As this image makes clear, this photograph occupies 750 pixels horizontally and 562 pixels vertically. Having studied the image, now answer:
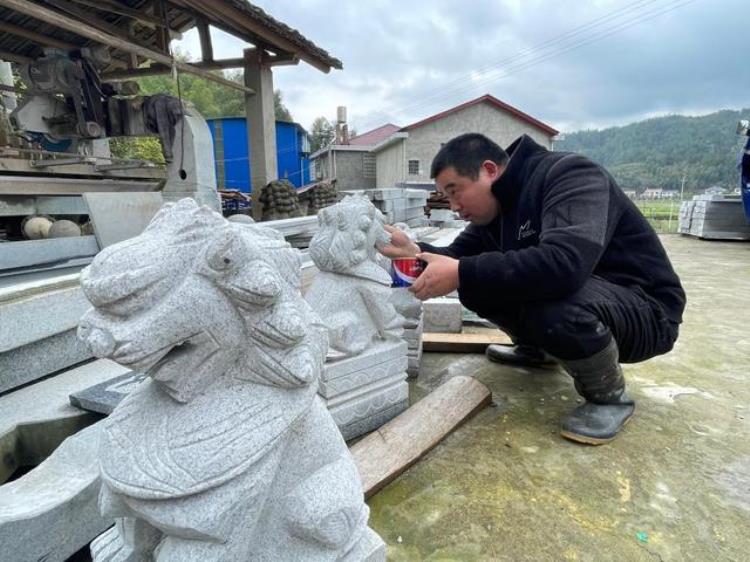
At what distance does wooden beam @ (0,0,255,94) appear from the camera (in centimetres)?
322

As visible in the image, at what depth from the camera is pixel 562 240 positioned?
76.4 inches

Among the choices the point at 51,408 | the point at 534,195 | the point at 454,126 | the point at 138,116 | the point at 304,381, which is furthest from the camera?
the point at 454,126

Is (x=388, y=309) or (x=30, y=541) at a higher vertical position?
(x=388, y=309)

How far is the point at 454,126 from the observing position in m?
17.3

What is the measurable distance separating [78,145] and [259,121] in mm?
2190

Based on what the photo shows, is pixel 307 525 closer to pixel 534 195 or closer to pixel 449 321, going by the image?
pixel 534 195

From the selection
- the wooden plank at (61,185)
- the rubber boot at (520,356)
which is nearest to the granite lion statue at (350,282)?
the rubber boot at (520,356)

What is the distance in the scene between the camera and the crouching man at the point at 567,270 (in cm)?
199

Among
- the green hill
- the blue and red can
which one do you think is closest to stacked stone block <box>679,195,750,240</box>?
the blue and red can

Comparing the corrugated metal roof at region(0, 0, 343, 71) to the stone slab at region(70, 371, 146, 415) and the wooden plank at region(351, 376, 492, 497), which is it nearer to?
the stone slab at region(70, 371, 146, 415)

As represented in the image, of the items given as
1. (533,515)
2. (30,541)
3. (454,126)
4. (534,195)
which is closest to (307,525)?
(30,541)

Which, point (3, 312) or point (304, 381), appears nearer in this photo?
point (304, 381)

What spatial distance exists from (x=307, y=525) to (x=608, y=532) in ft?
3.95

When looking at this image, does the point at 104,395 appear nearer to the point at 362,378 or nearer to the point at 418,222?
the point at 362,378
